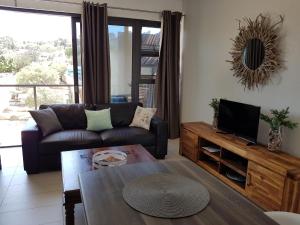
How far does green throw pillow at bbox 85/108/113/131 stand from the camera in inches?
150

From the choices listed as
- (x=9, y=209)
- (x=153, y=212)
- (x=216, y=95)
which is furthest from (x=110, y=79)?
(x=153, y=212)

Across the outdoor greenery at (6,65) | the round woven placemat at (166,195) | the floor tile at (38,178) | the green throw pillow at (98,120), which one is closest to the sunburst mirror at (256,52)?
the green throw pillow at (98,120)

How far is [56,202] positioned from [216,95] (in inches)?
109

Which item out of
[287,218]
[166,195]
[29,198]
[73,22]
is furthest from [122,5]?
[287,218]

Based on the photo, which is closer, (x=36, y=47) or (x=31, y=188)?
(x=31, y=188)

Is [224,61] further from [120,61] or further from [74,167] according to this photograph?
[74,167]

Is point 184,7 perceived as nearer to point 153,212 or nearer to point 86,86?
point 86,86

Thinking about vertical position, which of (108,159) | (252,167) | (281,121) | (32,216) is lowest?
(32,216)

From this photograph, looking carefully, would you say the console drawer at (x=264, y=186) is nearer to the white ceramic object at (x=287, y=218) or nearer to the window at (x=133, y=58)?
the white ceramic object at (x=287, y=218)

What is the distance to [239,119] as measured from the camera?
320cm

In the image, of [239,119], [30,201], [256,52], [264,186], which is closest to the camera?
[264,186]

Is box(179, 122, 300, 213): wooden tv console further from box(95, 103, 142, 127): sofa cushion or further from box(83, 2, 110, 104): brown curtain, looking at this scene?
box(83, 2, 110, 104): brown curtain

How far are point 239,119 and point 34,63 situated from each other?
372 cm

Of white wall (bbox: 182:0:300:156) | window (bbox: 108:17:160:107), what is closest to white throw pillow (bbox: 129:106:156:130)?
window (bbox: 108:17:160:107)
